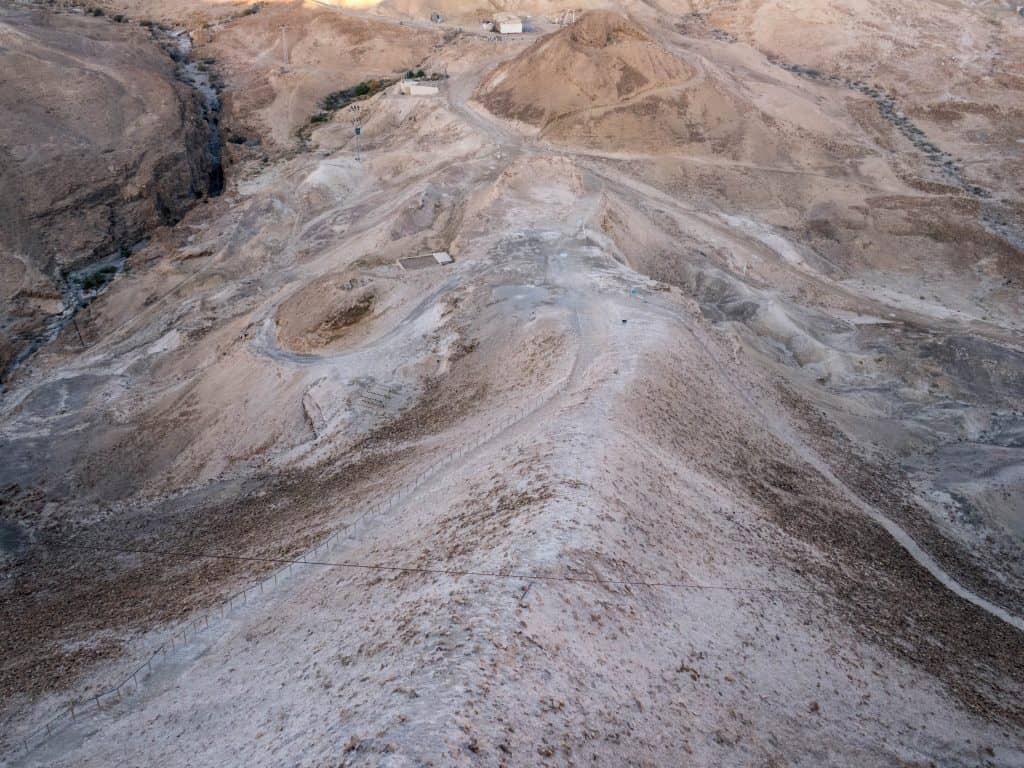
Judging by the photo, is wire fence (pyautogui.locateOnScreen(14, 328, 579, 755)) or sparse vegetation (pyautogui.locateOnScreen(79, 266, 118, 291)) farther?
sparse vegetation (pyautogui.locateOnScreen(79, 266, 118, 291))

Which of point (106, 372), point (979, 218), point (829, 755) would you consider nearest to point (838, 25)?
point (979, 218)

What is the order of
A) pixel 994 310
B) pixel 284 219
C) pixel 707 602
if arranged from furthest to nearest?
pixel 284 219, pixel 994 310, pixel 707 602

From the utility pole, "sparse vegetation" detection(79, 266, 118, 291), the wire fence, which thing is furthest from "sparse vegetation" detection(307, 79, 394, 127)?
the wire fence

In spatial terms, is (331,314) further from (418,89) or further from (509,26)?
(509,26)

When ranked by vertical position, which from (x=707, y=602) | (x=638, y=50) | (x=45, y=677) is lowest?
(x=45, y=677)

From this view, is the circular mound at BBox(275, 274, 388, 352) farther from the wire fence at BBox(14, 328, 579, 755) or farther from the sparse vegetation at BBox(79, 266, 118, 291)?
the sparse vegetation at BBox(79, 266, 118, 291)

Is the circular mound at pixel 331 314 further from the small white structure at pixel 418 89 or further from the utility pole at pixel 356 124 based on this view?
the small white structure at pixel 418 89

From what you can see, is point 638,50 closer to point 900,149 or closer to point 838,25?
point 900,149

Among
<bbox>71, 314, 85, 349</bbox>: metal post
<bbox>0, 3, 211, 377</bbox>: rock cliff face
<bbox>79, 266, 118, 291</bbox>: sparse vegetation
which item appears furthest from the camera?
<bbox>79, 266, 118, 291</bbox>: sparse vegetation
